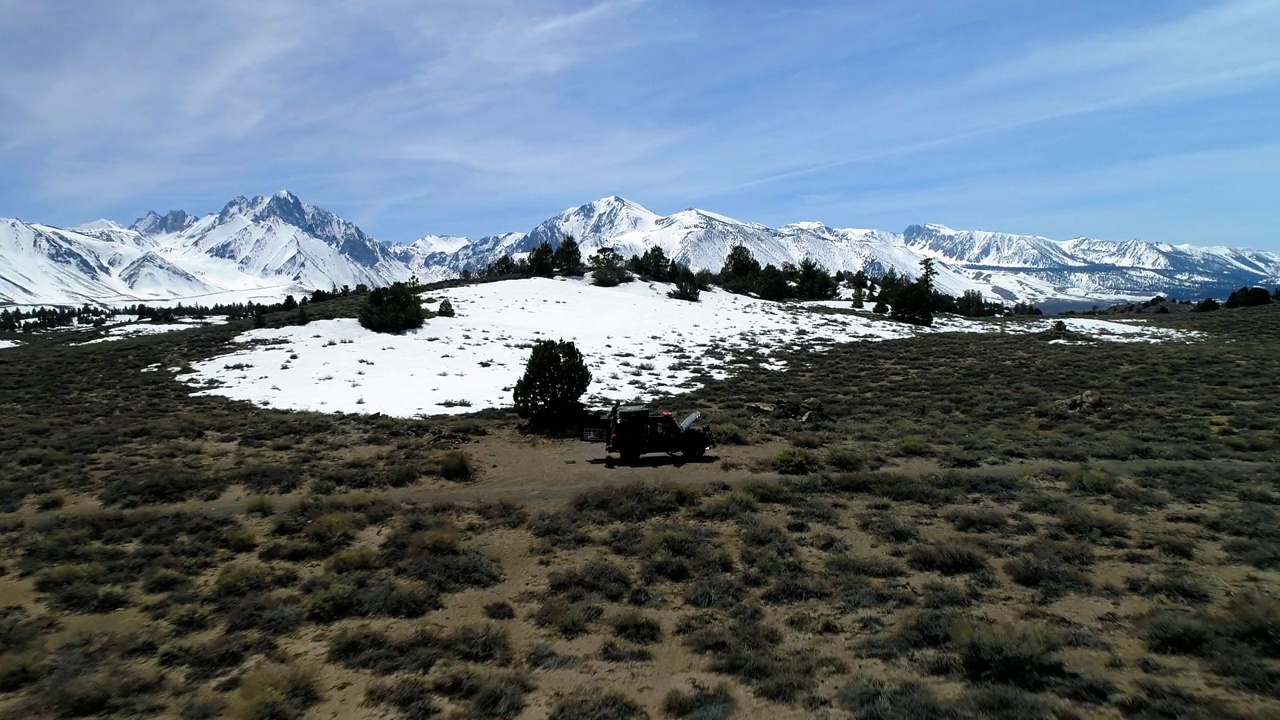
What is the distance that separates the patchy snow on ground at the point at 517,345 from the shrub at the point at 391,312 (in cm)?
89

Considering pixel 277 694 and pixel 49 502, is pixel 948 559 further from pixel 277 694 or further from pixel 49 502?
pixel 49 502

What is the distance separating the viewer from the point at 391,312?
3759 centimetres

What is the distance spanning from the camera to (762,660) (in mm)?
7441

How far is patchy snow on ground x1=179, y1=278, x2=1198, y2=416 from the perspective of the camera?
26516mm

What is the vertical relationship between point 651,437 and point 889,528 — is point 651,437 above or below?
above

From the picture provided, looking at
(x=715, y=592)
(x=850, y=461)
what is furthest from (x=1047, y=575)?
(x=850, y=461)

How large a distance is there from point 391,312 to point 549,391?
20.3m

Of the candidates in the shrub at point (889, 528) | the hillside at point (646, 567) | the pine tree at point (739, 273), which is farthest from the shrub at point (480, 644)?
the pine tree at point (739, 273)

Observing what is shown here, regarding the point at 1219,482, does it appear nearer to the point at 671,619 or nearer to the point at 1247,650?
the point at 1247,650

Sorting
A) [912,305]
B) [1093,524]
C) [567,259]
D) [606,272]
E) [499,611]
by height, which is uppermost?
[567,259]

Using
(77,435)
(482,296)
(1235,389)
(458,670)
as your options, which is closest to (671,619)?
(458,670)

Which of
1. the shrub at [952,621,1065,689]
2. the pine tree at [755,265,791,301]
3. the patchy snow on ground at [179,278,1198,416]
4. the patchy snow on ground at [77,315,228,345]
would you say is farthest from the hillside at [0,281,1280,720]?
the pine tree at [755,265,791,301]

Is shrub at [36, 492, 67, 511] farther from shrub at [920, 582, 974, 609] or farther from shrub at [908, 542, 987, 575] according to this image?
shrub at [908, 542, 987, 575]

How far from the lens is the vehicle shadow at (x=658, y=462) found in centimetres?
1745
